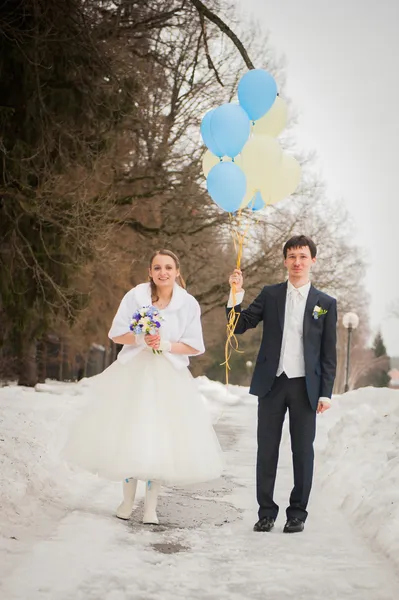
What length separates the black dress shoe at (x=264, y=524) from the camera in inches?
226

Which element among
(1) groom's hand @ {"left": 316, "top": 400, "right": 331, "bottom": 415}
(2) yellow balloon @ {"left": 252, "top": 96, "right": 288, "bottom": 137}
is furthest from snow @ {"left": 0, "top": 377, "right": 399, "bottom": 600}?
(2) yellow balloon @ {"left": 252, "top": 96, "right": 288, "bottom": 137}

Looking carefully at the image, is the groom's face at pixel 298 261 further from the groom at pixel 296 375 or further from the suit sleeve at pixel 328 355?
the suit sleeve at pixel 328 355

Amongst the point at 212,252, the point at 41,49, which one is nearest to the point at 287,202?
the point at 212,252

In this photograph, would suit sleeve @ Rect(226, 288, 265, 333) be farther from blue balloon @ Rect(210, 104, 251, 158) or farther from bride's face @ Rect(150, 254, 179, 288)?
blue balloon @ Rect(210, 104, 251, 158)

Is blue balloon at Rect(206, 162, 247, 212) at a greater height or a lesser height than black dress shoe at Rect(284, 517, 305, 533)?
greater

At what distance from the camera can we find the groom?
19.3ft

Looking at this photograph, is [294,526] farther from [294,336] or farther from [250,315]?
[250,315]

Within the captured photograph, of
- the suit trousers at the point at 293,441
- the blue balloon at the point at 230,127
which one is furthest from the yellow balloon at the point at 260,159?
the suit trousers at the point at 293,441

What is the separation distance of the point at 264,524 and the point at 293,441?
2.29 feet

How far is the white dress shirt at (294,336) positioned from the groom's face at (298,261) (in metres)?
0.11

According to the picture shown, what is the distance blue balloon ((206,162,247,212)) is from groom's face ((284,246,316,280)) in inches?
49.4

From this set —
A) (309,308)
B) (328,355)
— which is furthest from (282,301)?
(328,355)

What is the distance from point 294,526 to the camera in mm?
5754

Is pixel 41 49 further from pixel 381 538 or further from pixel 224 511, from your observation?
pixel 381 538
